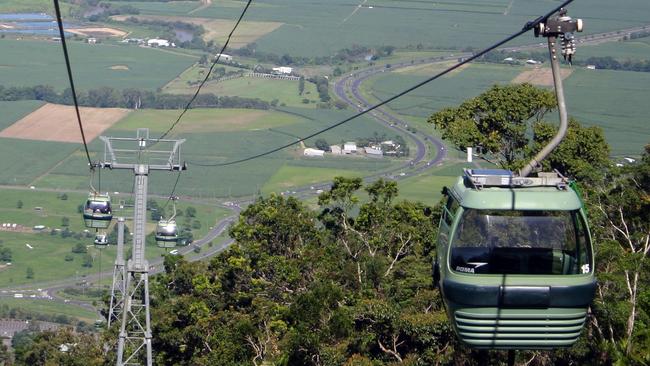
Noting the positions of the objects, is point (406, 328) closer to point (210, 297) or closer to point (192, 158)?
point (210, 297)

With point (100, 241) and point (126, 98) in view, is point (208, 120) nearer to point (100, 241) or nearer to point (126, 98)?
point (126, 98)

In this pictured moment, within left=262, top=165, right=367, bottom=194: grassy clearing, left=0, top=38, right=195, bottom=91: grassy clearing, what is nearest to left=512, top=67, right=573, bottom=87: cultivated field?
left=262, top=165, right=367, bottom=194: grassy clearing

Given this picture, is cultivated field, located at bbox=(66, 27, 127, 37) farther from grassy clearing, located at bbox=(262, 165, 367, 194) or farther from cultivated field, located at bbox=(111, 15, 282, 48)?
grassy clearing, located at bbox=(262, 165, 367, 194)

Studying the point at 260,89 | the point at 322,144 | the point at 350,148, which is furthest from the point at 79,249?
the point at 260,89

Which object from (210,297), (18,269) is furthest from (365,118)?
(210,297)

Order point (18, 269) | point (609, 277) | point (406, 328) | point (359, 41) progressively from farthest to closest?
point (359, 41)
point (18, 269)
point (406, 328)
point (609, 277)

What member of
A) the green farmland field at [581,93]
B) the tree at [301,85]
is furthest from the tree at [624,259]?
the tree at [301,85]

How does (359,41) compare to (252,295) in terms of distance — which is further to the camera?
(359,41)
